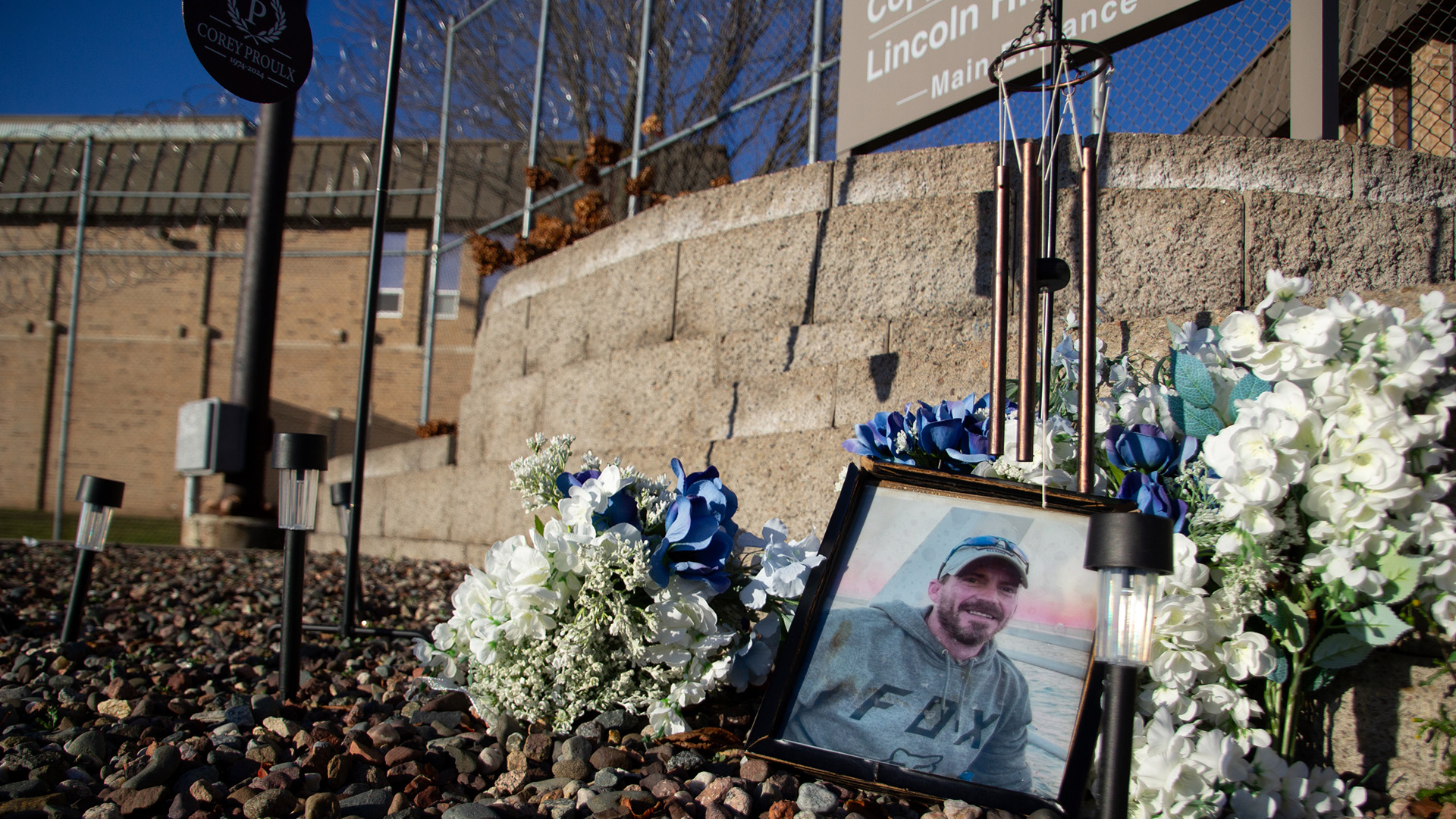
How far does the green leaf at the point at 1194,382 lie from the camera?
1.87m

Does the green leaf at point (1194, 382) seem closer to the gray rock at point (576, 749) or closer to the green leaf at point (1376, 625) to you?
the green leaf at point (1376, 625)

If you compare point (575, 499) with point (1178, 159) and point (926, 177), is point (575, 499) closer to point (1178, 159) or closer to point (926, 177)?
point (926, 177)

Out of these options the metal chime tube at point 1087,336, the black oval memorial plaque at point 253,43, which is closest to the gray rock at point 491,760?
the metal chime tube at point 1087,336

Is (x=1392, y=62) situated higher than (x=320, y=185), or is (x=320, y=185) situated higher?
(x=320, y=185)

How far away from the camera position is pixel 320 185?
54.7ft

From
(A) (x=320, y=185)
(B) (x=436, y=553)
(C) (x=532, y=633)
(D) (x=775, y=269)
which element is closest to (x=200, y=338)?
(A) (x=320, y=185)

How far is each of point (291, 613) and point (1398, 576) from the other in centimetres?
253

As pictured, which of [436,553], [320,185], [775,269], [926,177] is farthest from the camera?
[320,185]

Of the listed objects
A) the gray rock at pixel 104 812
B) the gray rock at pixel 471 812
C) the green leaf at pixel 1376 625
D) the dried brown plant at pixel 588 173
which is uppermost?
the dried brown plant at pixel 588 173

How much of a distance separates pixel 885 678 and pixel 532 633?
755 mm

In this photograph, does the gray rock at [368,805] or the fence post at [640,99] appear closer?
the gray rock at [368,805]

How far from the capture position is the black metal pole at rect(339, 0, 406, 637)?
3406 millimetres

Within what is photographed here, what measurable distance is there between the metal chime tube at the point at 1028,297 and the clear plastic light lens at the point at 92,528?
9.84ft

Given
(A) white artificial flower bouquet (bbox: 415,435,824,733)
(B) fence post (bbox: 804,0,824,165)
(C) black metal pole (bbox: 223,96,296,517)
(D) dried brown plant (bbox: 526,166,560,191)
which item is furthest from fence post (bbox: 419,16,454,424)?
(A) white artificial flower bouquet (bbox: 415,435,824,733)
